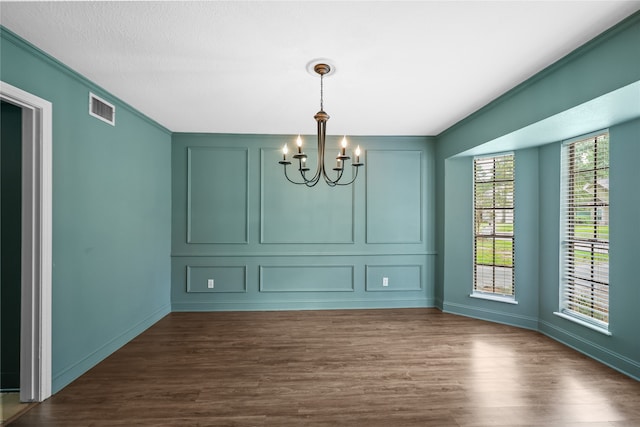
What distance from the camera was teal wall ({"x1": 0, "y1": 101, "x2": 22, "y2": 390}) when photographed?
2.31 meters

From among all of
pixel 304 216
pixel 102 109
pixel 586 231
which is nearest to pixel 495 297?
pixel 586 231

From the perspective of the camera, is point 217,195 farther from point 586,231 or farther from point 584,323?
point 584,323

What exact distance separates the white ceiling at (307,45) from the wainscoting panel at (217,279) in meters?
2.29

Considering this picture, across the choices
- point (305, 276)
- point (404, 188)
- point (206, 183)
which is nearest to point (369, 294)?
point (305, 276)

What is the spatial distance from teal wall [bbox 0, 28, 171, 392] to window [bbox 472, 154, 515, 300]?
4.30 metres

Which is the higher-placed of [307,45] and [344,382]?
[307,45]

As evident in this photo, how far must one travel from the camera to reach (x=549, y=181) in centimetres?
351

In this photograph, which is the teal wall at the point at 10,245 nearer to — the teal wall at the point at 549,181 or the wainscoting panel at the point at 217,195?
the wainscoting panel at the point at 217,195

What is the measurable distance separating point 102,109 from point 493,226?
15.4 feet

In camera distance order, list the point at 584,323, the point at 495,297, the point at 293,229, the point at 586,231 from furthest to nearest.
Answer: the point at 293,229
the point at 495,297
the point at 586,231
the point at 584,323

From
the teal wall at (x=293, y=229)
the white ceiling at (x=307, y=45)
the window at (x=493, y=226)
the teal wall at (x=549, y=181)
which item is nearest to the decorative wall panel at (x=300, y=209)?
the teal wall at (x=293, y=229)

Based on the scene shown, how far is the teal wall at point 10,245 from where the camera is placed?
2312 millimetres

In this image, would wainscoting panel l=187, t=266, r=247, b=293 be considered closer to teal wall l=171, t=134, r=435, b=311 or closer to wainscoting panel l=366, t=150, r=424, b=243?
teal wall l=171, t=134, r=435, b=311

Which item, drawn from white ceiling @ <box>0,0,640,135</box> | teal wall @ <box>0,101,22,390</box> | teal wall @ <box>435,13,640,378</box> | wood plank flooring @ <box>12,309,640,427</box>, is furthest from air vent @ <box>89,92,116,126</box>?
teal wall @ <box>435,13,640,378</box>
